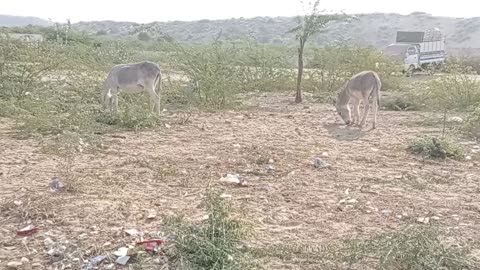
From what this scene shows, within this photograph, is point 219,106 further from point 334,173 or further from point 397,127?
point 334,173

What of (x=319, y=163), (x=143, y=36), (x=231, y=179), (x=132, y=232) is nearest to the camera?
(x=132, y=232)

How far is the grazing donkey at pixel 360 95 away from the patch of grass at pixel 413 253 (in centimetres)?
722

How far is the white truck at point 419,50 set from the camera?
2836 cm

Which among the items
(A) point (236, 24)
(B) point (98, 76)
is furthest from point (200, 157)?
(A) point (236, 24)

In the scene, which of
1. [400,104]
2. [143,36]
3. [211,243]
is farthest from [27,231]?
[143,36]

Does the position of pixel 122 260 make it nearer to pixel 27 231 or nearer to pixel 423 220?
pixel 27 231

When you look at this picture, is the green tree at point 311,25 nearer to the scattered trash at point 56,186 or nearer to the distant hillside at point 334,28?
the scattered trash at point 56,186

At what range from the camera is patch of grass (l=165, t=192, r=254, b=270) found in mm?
4680

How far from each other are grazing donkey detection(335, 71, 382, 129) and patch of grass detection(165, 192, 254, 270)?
735 cm

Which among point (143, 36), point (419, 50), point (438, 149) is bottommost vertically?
point (143, 36)

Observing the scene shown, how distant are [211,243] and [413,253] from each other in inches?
66.2

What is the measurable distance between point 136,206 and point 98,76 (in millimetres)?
9831

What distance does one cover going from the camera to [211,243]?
4.76 metres

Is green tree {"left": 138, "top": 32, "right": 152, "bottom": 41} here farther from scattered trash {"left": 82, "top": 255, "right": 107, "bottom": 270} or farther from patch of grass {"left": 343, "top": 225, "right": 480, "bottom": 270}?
patch of grass {"left": 343, "top": 225, "right": 480, "bottom": 270}
